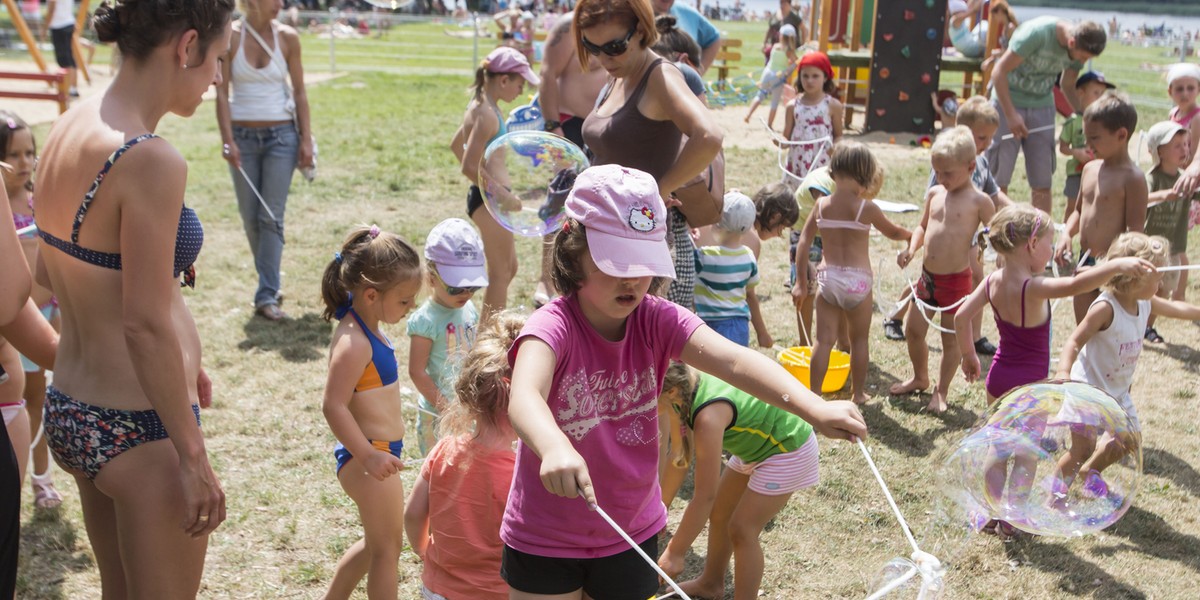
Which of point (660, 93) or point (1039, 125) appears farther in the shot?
point (1039, 125)

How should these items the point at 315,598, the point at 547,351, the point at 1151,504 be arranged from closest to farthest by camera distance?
the point at 547,351 → the point at 315,598 → the point at 1151,504

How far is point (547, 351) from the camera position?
2.34 m

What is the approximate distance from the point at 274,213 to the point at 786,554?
14.4 feet

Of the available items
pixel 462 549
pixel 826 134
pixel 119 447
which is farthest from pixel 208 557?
pixel 826 134

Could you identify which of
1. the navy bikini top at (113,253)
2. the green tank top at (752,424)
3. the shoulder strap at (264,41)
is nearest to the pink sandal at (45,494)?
the navy bikini top at (113,253)

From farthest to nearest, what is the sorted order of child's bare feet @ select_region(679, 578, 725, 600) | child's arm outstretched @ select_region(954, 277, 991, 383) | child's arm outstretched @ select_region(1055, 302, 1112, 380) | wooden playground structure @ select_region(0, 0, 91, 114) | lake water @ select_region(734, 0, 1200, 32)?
lake water @ select_region(734, 0, 1200, 32) → wooden playground structure @ select_region(0, 0, 91, 114) → child's arm outstretched @ select_region(954, 277, 991, 383) → child's arm outstretched @ select_region(1055, 302, 1112, 380) → child's bare feet @ select_region(679, 578, 725, 600)

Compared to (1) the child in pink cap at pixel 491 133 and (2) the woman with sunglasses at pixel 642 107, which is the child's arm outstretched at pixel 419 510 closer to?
(2) the woman with sunglasses at pixel 642 107

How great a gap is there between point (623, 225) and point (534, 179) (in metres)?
2.22

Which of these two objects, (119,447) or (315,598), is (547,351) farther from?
(315,598)

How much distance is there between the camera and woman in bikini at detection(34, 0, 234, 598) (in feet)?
7.36

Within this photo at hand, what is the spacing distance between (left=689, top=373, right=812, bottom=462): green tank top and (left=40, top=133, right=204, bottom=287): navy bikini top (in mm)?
1627

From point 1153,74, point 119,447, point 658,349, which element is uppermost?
point 658,349

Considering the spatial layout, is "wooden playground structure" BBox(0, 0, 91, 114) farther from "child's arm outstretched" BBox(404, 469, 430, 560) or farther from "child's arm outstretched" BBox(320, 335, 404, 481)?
"child's arm outstretched" BBox(404, 469, 430, 560)

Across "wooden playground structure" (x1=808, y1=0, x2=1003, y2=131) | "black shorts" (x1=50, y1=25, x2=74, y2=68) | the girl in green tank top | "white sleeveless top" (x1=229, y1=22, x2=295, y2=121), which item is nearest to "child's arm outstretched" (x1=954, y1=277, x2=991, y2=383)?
the girl in green tank top
